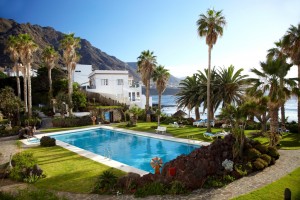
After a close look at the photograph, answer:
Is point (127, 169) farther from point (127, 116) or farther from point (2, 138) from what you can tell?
point (127, 116)

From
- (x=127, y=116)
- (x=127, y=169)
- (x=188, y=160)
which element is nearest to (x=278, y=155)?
(x=188, y=160)

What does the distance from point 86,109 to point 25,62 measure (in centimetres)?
1250

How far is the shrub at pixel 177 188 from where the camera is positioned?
9.48 metres

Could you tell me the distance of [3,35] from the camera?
125438mm

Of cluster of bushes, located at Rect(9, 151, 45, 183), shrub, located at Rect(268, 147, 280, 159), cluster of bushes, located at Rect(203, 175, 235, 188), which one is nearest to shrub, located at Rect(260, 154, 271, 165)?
shrub, located at Rect(268, 147, 280, 159)

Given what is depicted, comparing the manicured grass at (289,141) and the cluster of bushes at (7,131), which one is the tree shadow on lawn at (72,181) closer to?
the manicured grass at (289,141)

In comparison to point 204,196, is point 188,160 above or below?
above

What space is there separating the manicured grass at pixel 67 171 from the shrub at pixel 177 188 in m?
3.83

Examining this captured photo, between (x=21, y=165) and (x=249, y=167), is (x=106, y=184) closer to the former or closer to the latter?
(x=21, y=165)

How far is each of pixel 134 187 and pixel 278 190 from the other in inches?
246

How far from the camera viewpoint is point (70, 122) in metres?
30.5

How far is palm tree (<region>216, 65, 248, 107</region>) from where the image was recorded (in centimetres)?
2767

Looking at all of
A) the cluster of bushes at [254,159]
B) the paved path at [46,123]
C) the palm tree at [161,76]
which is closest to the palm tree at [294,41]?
the cluster of bushes at [254,159]

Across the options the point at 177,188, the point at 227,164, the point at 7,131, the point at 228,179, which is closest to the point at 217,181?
the point at 228,179
